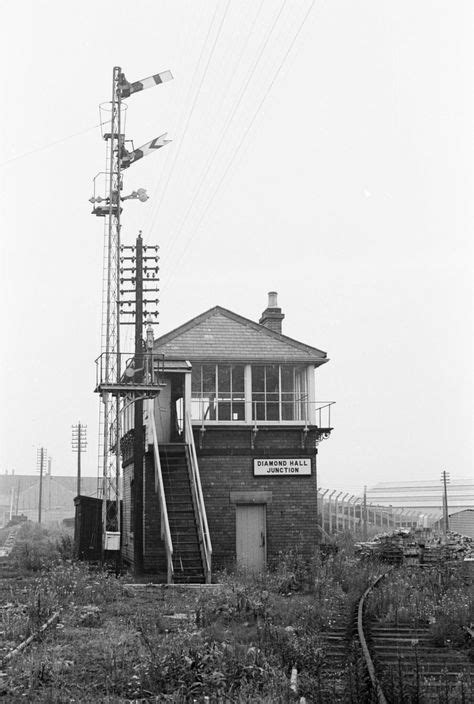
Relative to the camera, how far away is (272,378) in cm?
2208

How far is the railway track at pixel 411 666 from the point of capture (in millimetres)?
6695

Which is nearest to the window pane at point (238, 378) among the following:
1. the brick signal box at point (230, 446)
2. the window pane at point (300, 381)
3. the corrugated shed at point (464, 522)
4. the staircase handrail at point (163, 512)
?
the brick signal box at point (230, 446)

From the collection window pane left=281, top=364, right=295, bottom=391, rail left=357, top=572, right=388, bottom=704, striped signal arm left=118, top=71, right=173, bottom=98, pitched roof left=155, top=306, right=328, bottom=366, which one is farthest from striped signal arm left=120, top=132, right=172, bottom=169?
rail left=357, top=572, right=388, bottom=704

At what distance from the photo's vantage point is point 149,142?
23.6m

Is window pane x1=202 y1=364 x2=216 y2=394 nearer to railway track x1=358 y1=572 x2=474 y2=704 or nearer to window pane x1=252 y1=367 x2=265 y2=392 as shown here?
window pane x1=252 y1=367 x2=265 y2=392

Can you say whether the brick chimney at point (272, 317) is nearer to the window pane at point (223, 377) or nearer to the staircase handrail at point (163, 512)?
the window pane at point (223, 377)

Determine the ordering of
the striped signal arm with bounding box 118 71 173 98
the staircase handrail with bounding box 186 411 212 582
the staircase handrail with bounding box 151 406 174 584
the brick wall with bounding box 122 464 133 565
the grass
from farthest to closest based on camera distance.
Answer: the striped signal arm with bounding box 118 71 173 98 → the brick wall with bounding box 122 464 133 565 → the staircase handrail with bounding box 186 411 212 582 → the staircase handrail with bounding box 151 406 174 584 → the grass

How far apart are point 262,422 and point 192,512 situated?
3.08 metres

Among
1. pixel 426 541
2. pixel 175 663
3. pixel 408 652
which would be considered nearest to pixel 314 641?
pixel 408 652

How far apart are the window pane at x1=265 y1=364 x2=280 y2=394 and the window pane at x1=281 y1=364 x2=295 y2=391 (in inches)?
7.6

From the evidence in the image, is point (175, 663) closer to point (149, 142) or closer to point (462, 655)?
point (462, 655)

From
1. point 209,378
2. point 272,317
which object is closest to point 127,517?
point 209,378

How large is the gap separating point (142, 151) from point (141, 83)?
187cm

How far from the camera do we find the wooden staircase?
60.1ft
